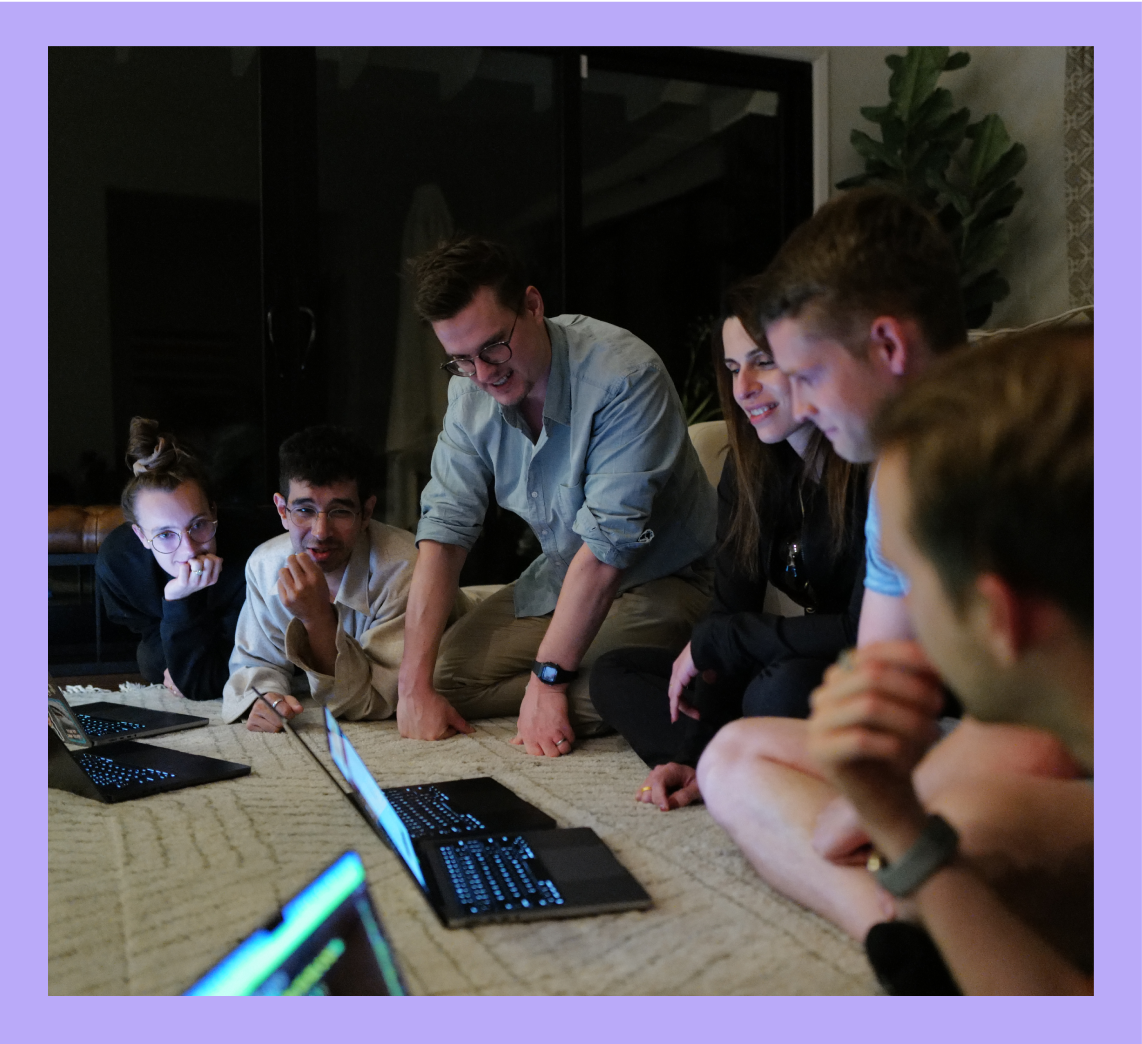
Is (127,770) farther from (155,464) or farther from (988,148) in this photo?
(988,148)

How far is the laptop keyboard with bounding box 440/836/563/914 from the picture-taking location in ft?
2.16

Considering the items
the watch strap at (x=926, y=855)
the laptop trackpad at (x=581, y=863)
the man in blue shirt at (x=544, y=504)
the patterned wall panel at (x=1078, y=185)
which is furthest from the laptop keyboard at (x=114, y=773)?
the patterned wall panel at (x=1078, y=185)

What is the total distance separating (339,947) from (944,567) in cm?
39

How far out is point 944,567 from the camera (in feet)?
1.16

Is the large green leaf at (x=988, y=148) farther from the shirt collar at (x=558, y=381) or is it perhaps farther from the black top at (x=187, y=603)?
the black top at (x=187, y=603)

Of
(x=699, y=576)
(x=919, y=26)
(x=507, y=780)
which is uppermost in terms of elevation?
(x=919, y=26)

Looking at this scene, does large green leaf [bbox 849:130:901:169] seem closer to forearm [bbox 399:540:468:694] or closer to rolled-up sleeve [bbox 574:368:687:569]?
rolled-up sleeve [bbox 574:368:687:569]

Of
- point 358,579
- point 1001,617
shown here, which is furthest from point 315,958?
point 358,579

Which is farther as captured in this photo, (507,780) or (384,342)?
(384,342)

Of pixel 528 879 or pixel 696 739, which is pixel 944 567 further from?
pixel 696 739

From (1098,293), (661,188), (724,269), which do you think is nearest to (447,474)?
(1098,293)

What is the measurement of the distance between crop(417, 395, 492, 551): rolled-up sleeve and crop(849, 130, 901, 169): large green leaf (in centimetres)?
120

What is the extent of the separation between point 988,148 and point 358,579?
4.42ft

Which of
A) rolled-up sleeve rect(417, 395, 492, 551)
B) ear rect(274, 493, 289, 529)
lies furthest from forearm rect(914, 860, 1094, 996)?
rolled-up sleeve rect(417, 395, 492, 551)
